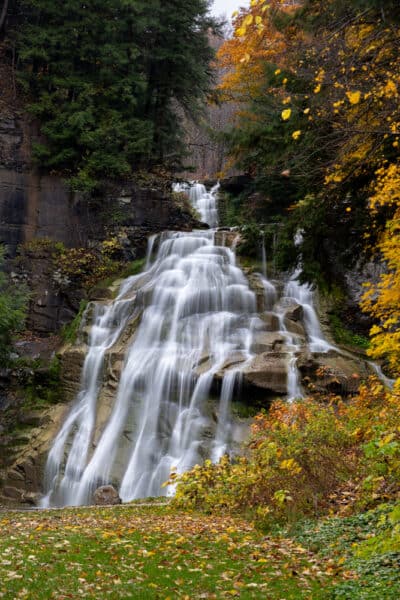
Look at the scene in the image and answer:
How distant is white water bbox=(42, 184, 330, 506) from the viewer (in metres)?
14.3

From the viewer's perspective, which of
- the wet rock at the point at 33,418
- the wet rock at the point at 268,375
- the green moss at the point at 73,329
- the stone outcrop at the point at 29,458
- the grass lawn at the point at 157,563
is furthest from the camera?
the green moss at the point at 73,329

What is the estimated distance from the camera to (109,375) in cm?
1675

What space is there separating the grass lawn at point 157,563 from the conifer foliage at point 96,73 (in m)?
17.3

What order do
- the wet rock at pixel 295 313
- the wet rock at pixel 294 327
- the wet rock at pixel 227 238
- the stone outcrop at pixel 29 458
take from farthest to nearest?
the wet rock at pixel 227 238 → the wet rock at pixel 295 313 → the wet rock at pixel 294 327 → the stone outcrop at pixel 29 458

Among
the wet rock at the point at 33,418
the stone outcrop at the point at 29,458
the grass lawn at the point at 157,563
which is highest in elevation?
the grass lawn at the point at 157,563

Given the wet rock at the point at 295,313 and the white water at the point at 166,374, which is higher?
the wet rock at the point at 295,313

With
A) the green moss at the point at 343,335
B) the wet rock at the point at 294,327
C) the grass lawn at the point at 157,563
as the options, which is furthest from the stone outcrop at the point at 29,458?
→ the green moss at the point at 343,335

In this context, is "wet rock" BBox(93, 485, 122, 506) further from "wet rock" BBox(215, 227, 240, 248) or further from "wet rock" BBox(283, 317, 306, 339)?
"wet rock" BBox(215, 227, 240, 248)

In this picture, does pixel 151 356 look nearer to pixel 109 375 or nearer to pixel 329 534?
pixel 109 375

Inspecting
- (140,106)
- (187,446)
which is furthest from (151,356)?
(140,106)

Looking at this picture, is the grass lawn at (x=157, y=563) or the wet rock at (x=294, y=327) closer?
the grass lawn at (x=157, y=563)

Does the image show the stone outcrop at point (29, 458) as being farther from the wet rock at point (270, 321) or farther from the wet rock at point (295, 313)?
the wet rock at point (295, 313)

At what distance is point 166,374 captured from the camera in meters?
15.9

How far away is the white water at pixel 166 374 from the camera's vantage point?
1432 centimetres
